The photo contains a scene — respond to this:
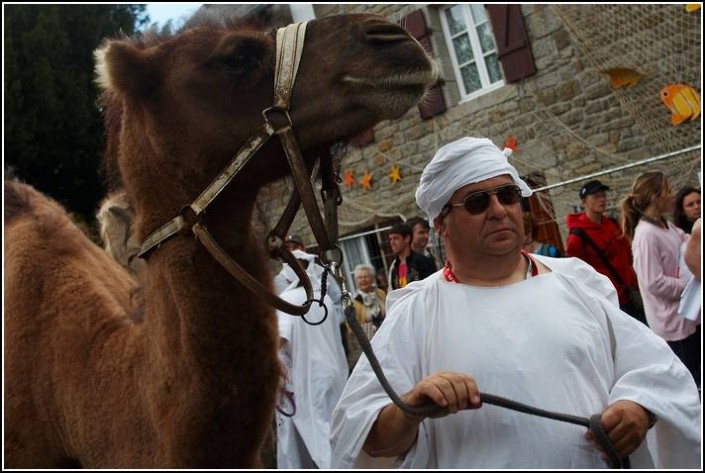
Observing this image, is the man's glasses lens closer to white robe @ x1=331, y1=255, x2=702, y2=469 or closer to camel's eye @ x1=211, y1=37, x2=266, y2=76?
white robe @ x1=331, y1=255, x2=702, y2=469

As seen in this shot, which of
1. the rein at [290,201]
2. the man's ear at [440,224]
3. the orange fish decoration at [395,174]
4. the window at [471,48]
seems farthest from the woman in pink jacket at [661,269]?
the orange fish decoration at [395,174]

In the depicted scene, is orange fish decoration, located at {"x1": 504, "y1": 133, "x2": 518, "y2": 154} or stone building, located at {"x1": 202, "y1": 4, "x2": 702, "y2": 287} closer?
orange fish decoration, located at {"x1": 504, "y1": 133, "x2": 518, "y2": 154}

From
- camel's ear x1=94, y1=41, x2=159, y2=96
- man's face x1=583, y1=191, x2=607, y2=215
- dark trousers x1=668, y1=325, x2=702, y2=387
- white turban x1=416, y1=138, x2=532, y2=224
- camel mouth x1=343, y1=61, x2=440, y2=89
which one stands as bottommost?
dark trousers x1=668, y1=325, x2=702, y2=387

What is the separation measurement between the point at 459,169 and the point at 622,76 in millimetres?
8246

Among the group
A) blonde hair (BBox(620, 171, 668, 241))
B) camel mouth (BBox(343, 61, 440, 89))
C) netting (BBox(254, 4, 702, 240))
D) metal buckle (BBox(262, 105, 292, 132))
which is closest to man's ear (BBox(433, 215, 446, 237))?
camel mouth (BBox(343, 61, 440, 89))

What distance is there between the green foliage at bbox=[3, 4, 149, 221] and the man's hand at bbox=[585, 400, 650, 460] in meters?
13.0

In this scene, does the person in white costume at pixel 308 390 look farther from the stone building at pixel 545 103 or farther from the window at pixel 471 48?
the window at pixel 471 48

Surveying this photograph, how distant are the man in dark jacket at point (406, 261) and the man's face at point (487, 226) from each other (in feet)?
11.2

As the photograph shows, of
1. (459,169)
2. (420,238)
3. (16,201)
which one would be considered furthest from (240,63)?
(420,238)

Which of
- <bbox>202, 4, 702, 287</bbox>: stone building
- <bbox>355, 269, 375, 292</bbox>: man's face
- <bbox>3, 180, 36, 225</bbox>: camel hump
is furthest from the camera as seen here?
<bbox>202, 4, 702, 287</bbox>: stone building

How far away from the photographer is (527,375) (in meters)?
2.05

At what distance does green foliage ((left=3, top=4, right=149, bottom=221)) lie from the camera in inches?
527

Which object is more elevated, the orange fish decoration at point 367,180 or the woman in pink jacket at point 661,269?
the orange fish decoration at point 367,180

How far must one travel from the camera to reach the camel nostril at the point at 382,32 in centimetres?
214
